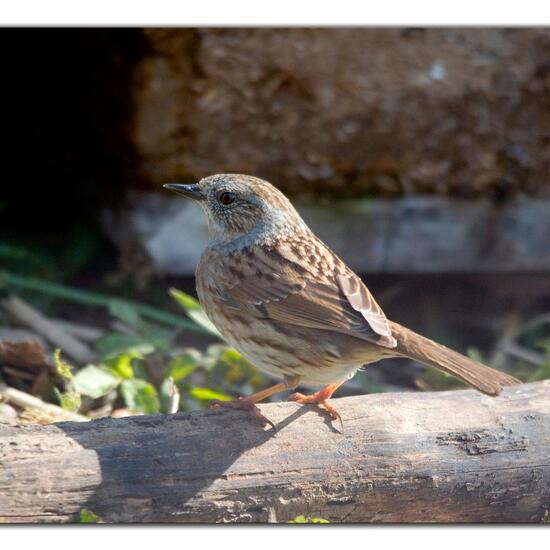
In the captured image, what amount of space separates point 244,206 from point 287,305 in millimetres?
652

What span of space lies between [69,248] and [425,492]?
408 centimetres

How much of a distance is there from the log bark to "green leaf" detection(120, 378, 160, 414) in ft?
3.32

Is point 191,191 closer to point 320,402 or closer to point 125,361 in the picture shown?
point 125,361

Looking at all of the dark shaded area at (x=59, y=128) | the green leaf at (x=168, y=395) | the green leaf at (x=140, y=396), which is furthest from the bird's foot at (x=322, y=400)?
the dark shaded area at (x=59, y=128)

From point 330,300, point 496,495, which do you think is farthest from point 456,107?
point 496,495

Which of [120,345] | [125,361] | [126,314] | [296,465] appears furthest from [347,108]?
[296,465]

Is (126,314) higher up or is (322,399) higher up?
(322,399)

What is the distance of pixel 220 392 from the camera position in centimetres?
528

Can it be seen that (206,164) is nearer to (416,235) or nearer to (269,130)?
(269,130)

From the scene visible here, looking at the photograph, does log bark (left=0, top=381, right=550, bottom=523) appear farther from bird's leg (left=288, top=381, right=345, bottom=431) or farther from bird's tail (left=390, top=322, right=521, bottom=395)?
bird's tail (left=390, top=322, right=521, bottom=395)

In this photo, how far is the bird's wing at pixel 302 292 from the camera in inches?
156

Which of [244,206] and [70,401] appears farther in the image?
[70,401]

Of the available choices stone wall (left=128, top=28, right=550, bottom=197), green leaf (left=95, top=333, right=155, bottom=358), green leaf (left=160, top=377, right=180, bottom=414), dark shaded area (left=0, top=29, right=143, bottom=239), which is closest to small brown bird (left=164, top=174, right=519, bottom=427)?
green leaf (left=160, top=377, right=180, bottom=414)

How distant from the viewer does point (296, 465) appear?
3.64 metres
